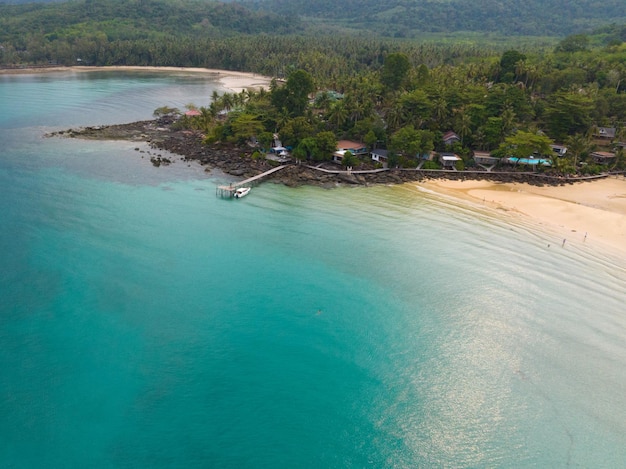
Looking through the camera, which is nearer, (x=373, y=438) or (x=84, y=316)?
(x=373, y=438)

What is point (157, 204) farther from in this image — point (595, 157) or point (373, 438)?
point (595, 157)

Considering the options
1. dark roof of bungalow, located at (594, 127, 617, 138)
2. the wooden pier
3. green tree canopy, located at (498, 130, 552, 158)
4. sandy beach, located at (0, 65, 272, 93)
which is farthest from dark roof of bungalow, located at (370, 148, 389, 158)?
sandy beach, located at (0, 65, 272, 93)

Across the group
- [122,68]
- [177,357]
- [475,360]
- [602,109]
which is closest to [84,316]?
[177,357]

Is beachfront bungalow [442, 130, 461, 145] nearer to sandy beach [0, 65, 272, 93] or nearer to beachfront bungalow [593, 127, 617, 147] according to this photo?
beachfront bungalow [593, 127, 617, 147]

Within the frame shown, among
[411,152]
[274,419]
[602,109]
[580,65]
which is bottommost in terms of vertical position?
[274,419]

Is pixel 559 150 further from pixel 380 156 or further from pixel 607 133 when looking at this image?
pixel 380 156

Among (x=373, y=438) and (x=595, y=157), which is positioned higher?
(x=595, y=157)

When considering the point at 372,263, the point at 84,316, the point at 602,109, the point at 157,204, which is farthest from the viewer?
the point at 602,109
